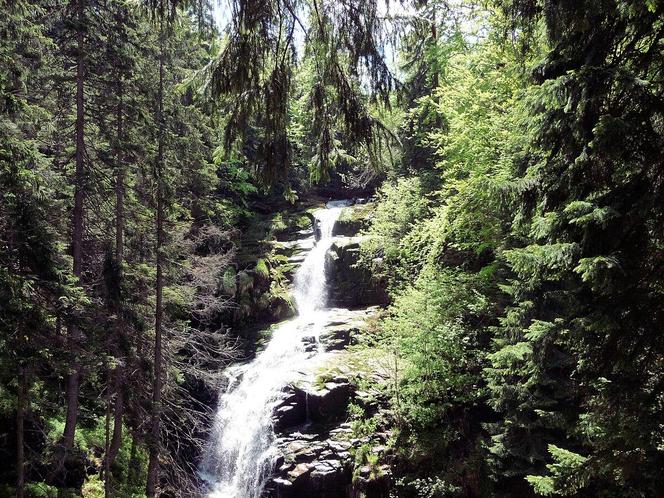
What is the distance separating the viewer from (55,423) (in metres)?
13.2

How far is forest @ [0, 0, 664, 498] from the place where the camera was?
452cm

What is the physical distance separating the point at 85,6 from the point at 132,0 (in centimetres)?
860

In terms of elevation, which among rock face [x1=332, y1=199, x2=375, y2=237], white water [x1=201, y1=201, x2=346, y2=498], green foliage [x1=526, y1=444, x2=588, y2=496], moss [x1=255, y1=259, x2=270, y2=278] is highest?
rock face [x1=332, y1=199, x2=375, y2=237]

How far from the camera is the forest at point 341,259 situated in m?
4.52

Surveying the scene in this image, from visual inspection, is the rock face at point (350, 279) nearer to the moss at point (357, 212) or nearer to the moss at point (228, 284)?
the moss at point (357, 212)

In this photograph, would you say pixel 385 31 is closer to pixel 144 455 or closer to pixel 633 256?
pixel 633 256

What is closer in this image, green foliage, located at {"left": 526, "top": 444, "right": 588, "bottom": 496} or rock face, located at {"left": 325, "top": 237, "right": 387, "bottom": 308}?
green foliage, located at {"left": 526, "top": 444, "right": 588, "bottom": 496}

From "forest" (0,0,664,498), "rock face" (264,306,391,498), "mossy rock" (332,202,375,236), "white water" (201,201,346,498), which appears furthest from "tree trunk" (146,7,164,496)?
"mossy rock" (332,202,375,236)

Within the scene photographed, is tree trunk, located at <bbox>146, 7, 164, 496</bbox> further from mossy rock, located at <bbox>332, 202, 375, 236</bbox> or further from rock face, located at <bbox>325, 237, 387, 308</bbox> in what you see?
mossy rock, located at <bbox>332, 202, 375, 236</bbox>

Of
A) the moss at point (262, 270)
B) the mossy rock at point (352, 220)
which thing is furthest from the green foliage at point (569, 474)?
the mossy rock at point (352, 220)

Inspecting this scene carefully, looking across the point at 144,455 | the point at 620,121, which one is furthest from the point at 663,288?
the point at 144,455

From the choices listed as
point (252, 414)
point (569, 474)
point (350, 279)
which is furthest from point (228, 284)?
point (569, 474)

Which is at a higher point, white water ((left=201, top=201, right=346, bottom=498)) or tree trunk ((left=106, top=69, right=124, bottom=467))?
tree trunk ((left=106, top=69, right=124, bottom=467))

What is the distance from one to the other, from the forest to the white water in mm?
101
